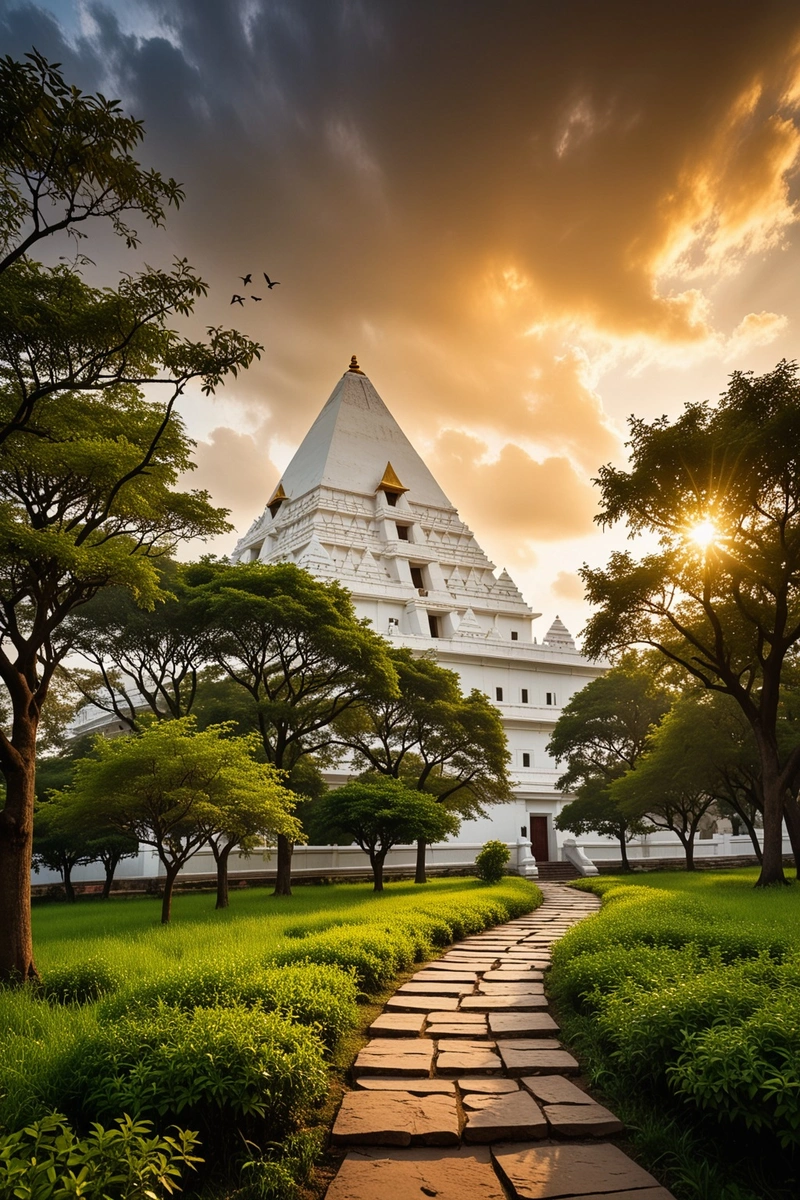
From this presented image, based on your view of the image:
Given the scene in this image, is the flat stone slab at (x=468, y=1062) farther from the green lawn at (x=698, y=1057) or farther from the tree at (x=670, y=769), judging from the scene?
the tree at (x=670, y=769)

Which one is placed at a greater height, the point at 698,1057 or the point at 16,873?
the point at 16,873

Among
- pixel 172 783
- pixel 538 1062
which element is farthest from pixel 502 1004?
pixel 172 783

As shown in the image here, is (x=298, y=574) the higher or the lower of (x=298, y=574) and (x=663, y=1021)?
the higher

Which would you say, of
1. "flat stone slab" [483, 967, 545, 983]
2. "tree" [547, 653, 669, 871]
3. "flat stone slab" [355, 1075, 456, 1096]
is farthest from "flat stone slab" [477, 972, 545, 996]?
"tree" [547, 653, 669, 871]

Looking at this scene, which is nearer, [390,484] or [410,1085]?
[410,1085]

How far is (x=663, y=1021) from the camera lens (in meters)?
4.70

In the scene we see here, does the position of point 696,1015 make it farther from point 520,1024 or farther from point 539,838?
point 539,838

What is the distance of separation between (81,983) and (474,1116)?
170 inches

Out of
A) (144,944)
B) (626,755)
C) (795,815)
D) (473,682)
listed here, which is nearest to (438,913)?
(144,944)

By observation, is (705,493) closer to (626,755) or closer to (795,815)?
(795,815)

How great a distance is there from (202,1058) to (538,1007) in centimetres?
417

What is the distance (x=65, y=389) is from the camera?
30.0 feet

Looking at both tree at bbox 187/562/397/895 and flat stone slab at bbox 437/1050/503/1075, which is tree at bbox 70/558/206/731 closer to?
tree at bbox 187/562/397/895

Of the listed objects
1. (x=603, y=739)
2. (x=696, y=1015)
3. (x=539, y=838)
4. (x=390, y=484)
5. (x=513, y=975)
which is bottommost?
(x=513, y=975)
